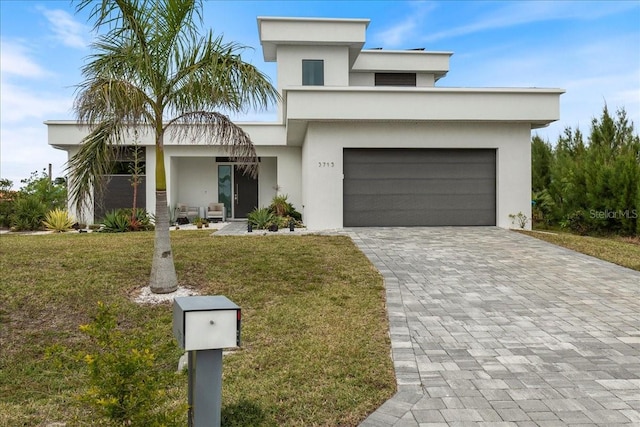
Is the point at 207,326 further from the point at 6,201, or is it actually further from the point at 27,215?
the point at 6,201

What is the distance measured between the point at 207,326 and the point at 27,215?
58.0ft

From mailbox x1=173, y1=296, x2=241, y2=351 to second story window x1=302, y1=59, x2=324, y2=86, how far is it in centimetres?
1808

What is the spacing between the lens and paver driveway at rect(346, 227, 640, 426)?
3.49 m

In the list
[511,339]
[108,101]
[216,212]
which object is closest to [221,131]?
[108,101]

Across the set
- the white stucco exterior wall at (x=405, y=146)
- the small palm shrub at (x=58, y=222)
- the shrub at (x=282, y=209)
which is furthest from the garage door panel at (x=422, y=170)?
the small palm shrub at (x=58, y=222)

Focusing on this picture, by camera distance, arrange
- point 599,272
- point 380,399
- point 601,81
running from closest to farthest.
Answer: point 380,399, point 599,272, point 601,81

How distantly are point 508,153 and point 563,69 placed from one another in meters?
4.03

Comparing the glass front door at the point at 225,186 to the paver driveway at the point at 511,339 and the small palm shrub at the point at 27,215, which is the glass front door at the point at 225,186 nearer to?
the small palm shrub at the point at 27,215

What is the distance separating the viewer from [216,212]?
19375 millimetres

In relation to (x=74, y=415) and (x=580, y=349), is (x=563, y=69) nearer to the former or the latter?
(x=580, y=349)

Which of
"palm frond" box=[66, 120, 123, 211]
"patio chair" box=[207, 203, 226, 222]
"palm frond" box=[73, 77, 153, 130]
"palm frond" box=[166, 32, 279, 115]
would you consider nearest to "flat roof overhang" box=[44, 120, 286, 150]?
"patio chair" box=[207, 203, 226, 222]

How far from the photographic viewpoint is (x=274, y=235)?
41.6 ft

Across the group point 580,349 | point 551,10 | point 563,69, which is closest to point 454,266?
point 580,349

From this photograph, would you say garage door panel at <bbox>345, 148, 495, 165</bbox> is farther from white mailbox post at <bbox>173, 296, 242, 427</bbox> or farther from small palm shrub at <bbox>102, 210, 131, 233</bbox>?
white mailbox post at <bbox>173, 296, 242, 427</bbox>
